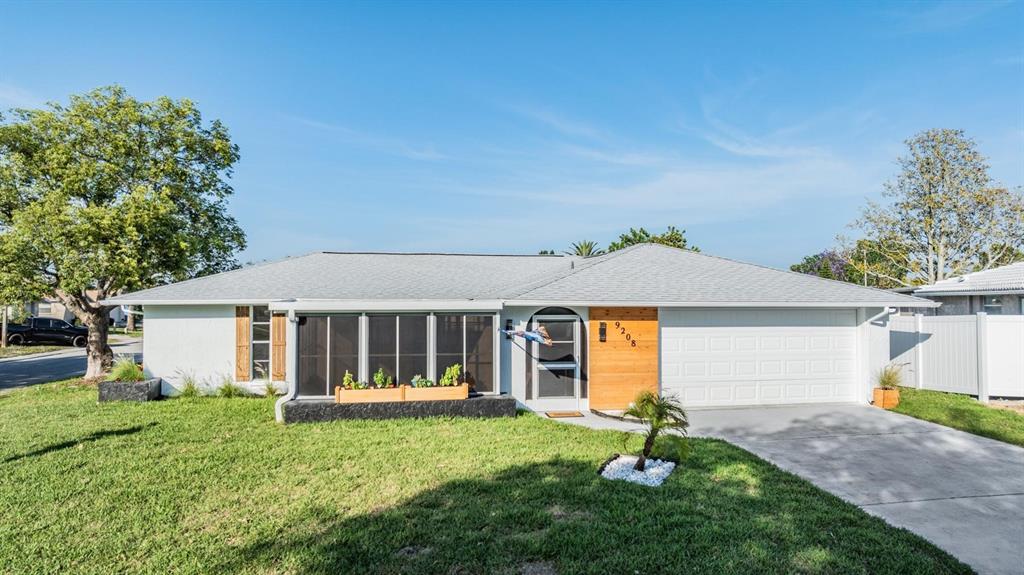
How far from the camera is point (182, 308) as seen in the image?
42.3 ft

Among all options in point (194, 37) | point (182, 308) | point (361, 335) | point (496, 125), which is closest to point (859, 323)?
point (361, 335)

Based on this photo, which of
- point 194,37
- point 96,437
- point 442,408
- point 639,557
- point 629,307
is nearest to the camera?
point 639,557

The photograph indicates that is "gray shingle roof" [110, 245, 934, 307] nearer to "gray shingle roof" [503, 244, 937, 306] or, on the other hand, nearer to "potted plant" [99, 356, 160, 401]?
"gray shingle roof" [503, 244, 937, 306]

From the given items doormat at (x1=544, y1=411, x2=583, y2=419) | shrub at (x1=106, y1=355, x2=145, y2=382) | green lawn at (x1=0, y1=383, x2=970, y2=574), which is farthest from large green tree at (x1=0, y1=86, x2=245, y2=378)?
doormat at (x1=544, y1=411, x2=583, y2=419)

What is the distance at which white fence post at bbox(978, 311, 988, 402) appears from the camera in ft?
38.7

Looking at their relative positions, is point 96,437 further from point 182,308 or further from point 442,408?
point 442,408

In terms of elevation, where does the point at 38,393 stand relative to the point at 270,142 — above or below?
below

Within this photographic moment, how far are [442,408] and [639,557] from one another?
613cm

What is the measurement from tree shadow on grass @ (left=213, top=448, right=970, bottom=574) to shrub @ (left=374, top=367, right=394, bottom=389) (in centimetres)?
409

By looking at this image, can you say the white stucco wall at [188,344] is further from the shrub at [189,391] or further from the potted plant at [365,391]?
the potted plant at [365,391]

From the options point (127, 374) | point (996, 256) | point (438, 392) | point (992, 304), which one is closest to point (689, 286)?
point (438, 392)

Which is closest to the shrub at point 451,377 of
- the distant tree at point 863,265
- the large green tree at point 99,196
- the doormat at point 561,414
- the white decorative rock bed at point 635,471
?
the doormat at point 561,414

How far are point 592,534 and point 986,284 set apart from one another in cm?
1654

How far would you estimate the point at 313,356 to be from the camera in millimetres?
10383
